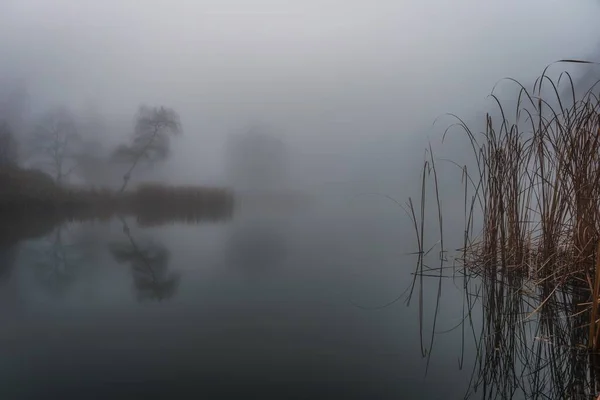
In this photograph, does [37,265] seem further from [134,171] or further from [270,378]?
[134,171]

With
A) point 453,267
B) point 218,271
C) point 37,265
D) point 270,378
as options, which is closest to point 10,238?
point 37,265

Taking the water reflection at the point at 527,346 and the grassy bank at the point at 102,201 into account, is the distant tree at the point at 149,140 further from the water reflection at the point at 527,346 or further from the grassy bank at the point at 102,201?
the water reflection at the point at 527,346

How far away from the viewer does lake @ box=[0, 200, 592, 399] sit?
1.97 feet

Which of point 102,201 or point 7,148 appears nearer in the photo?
point 7,148

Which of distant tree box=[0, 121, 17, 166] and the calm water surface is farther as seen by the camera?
distant tree box=[0, 121, 17, 166]

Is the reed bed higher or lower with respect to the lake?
higher

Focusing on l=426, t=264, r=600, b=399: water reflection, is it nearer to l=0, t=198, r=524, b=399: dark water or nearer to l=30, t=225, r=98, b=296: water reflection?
l=0, t=198, r=524, b=399: dark water

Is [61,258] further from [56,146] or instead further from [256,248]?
[56,146]

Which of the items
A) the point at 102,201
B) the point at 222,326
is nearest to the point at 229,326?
the point at 222,326

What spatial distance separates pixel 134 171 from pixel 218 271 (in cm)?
234

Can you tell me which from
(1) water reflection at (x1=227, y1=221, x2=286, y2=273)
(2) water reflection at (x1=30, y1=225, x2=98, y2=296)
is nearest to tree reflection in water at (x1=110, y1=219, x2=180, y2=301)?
(2) water reflection at (x1=30, y1=225, x2=98, y2=296)

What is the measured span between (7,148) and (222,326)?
3054 millimetres

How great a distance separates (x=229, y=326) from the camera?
85 centimetres

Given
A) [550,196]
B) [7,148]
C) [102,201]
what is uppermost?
[7,148]
